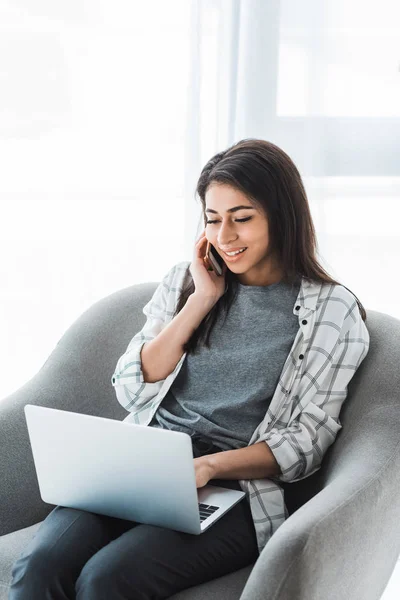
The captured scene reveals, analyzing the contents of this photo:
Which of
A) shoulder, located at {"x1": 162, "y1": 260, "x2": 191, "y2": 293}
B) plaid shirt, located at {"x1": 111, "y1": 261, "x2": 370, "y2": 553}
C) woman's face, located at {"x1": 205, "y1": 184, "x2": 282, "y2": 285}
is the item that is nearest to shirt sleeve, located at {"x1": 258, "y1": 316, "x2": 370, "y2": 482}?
plaid shirt, located at {"x1": 111, "y1": 261, "x2": 370, "y2": 553}

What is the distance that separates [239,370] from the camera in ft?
5.43

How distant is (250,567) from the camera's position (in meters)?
1.48

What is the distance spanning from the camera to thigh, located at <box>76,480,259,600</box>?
133cm

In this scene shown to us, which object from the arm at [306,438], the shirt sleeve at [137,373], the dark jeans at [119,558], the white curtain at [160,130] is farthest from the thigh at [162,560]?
the white curtain at [160,130]

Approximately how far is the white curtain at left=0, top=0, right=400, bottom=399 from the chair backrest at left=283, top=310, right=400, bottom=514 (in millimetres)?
439

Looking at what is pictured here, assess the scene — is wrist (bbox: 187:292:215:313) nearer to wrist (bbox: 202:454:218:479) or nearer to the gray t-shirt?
the gray t-shirt

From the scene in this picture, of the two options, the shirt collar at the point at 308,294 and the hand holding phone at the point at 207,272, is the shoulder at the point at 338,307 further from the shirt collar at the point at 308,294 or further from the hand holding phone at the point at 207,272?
the hand holding phone at the point at 207,272

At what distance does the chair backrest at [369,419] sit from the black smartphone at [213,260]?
0.33 meters

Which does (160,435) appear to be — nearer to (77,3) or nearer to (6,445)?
(6,445)

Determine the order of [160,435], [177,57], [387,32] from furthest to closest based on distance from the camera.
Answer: [177,57]
[387,32]
[160,435]

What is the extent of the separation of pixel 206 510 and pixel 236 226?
55 centimetres

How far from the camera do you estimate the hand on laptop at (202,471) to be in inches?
57.2

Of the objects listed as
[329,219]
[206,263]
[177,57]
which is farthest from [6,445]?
[177,57]

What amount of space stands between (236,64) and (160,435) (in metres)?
1.22
